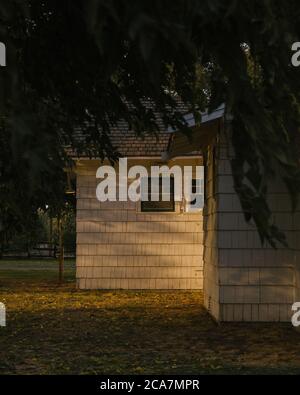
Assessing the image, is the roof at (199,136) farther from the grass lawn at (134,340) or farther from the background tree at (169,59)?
the background tree at (169,59)

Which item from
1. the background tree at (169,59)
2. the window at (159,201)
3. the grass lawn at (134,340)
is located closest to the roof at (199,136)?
the grass lawn at (134,340)

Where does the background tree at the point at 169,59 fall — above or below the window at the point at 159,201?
above

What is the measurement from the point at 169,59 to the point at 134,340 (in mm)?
5987

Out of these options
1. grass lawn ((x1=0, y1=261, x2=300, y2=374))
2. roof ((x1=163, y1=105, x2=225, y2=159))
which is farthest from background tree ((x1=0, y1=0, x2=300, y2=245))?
roof ((x1=163, y1=105, x2=225, y2=159))

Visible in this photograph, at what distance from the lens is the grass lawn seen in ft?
25.5

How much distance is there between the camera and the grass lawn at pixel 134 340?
7758 mm

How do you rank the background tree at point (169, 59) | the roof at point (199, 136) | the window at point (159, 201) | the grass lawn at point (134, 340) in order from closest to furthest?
1. the background tree at point (169, 59)
2. the grass lawn at point (134, 340)
3. the roof at point (199, 136)
4. the window at point (159, 201)

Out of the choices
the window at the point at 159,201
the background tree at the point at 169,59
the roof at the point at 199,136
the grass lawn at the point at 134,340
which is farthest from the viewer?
→ the window at the point at 159,201

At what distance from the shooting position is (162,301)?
15.0 meters

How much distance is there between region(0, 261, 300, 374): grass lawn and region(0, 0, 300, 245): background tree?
10.8ft

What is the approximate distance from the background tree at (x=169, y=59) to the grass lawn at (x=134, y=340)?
328 centimetres

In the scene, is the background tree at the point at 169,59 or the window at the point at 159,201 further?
the window at the point at 159,201

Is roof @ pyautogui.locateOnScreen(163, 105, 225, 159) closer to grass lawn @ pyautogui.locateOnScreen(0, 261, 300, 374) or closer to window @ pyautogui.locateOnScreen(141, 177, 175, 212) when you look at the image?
grass lawn @ pyautogui.locateOnScreen(0, 261, 300, 374)
